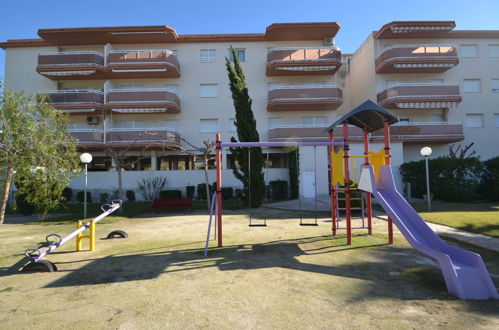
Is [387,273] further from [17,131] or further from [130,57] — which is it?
[130,57]

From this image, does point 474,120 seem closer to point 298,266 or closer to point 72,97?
point 298,266

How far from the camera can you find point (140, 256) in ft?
17.3

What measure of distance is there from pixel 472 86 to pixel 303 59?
51.0ft

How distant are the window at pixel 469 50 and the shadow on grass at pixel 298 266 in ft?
86.8

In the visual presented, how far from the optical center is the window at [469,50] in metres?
22.8

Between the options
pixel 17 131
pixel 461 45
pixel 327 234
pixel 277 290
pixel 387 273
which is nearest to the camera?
pixel 277 290

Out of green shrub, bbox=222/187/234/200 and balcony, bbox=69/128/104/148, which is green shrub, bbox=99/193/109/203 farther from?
green shrub, bbox=222/187/234/200

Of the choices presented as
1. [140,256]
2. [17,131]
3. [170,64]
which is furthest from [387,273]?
[170,64]

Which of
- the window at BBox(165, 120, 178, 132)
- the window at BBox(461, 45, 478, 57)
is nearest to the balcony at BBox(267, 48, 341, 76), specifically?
the window at BBox(165, 120, 178, 132)

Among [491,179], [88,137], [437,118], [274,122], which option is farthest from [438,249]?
[437,118]

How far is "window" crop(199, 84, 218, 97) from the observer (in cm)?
2269

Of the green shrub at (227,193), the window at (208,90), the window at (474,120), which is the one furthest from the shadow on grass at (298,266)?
the window at (474,120)

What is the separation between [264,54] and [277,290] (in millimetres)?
22926

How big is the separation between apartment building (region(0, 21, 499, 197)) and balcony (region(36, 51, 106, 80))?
8cm
